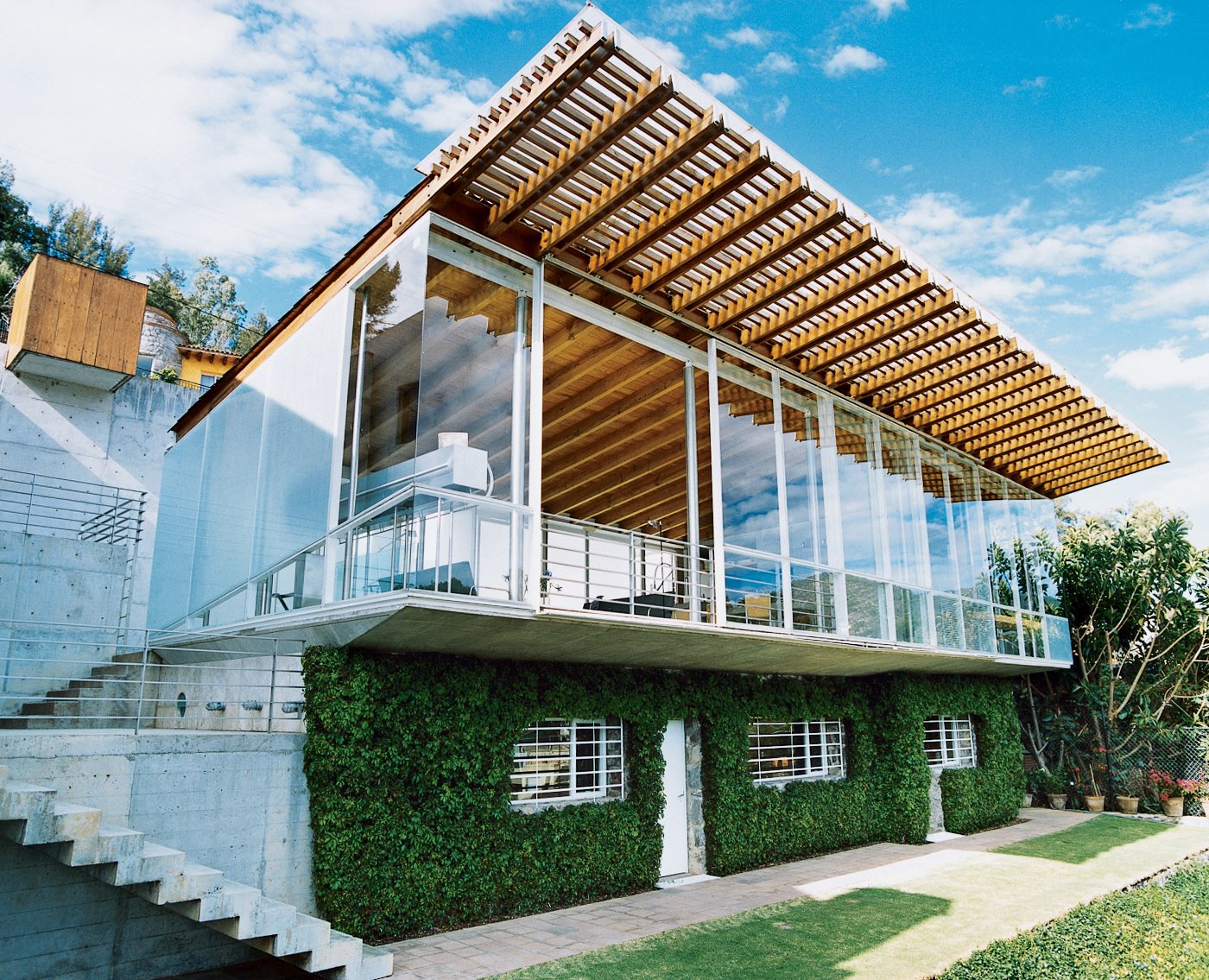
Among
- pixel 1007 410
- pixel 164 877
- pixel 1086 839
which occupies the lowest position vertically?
pixel 1086 839

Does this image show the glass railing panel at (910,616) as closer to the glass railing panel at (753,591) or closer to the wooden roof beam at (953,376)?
the glass railing panel at (753,591)

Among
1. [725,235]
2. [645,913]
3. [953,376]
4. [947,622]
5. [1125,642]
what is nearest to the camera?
[725,235]

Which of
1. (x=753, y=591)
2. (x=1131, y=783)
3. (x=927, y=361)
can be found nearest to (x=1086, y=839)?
(x=1131, y=783)

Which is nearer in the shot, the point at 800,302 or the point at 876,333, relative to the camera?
the point at 800,302

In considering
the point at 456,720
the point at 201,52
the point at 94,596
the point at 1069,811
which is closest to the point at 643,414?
the point at 456,720

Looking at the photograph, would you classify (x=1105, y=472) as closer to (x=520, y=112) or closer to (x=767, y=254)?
(x=767, y=254)

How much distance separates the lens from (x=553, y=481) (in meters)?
12.2

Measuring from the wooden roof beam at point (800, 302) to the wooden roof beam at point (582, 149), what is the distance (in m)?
2.96

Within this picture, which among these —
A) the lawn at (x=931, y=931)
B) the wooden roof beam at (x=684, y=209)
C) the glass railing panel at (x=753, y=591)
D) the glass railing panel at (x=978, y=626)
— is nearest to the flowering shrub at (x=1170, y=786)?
the glass railing panel at (x=978, y=626)

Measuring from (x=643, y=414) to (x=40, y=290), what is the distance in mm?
9453

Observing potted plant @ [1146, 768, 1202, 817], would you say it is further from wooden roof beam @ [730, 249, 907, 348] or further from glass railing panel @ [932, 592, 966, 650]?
wooden roof beam @ [730, 249, 907, 348]

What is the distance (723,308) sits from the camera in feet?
31.7

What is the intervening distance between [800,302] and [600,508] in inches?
180

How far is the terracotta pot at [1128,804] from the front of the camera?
16.3 metres
